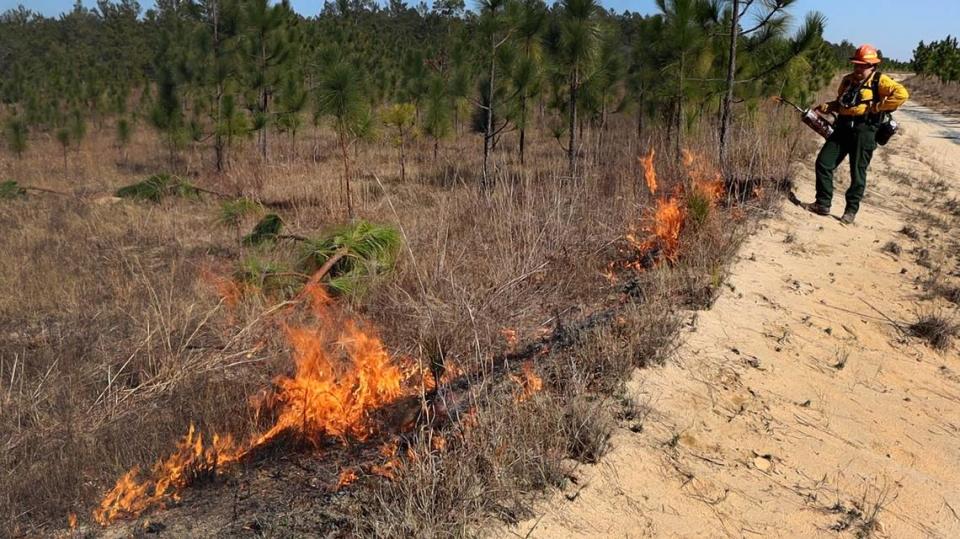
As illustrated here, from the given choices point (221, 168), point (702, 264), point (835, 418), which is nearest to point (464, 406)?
point (835, 418)

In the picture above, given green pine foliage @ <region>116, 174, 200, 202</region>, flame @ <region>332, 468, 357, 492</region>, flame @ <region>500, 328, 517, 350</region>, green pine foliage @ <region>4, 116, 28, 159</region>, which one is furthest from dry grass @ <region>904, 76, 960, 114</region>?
green pine foliage @ <region>4, 116, 28, 159</region>

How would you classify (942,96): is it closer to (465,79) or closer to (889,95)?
(465,79)

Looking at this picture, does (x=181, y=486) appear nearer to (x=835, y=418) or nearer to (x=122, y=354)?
(x=122, y=354)

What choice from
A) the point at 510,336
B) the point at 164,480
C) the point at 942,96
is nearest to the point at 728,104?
the point at 510,336

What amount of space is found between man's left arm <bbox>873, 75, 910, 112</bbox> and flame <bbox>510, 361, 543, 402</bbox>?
13.9ft

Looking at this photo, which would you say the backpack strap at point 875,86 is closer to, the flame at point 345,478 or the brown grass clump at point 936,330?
the brown grass clump at point 936,330

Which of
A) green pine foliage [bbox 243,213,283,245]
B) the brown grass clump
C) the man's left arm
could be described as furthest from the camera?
green pine foliage [bbox 243,213,283,245]

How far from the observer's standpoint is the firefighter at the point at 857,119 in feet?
16.6

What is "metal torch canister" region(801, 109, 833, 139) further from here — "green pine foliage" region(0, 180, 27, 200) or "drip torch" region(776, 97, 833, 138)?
"green pine foliage" region(0, 180, 27, 200)

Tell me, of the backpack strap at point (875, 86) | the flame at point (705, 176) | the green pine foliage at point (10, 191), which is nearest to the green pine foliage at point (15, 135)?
the green pine foliage at point (10, 191)

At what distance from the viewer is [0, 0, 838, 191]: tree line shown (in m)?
7.81

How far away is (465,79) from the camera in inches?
459

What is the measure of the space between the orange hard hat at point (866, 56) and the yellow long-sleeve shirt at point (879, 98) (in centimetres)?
19

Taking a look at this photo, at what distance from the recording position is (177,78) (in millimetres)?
12984
